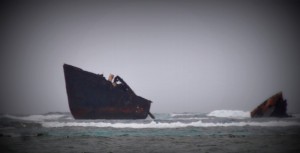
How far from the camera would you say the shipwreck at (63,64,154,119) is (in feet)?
94.7

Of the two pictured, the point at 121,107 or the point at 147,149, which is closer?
the point at 147,149

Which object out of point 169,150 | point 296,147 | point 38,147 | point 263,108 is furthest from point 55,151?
point 263,108

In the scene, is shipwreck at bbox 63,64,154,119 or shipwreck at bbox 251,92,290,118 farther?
shipwreck at bbox 251,92,290,118

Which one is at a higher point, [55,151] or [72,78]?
[72,78]

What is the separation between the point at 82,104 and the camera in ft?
96.3

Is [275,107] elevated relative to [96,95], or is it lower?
lower

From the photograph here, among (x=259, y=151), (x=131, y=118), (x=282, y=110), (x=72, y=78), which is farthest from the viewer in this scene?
(x=282, y=110)

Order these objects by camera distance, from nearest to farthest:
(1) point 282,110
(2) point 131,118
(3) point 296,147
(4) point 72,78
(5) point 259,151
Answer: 1. (5) point 259,151
2. (3) point 296,147
3. (4) point 72,78
4. (2) point 131,118
5. (1) point 282,110

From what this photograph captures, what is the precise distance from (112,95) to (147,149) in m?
19.7

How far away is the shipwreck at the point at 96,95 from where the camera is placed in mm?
28859

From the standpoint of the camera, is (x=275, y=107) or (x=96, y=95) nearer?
(x=96, y=95)

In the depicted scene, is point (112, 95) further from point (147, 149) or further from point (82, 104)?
point (147, 149)

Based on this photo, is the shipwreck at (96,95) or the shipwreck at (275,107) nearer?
the shipwreck at (96,95)

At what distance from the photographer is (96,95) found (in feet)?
95.4
